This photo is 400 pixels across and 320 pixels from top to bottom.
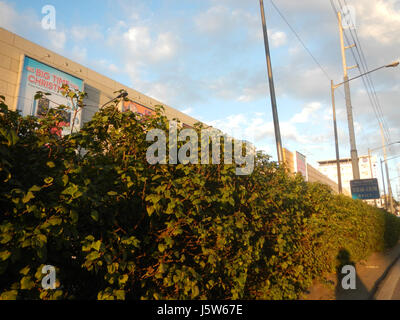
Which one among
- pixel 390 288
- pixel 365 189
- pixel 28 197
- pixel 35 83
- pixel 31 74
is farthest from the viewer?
pixel 365 189

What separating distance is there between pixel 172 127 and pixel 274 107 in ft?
23.7

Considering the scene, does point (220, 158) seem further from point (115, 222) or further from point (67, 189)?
point (67, 189)

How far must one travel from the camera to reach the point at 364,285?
728 cm

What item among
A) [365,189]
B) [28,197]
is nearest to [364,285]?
[28,197]

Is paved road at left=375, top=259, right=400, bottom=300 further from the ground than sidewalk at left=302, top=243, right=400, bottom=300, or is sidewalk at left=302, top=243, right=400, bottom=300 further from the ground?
sidewalk at left=302, top=243, right=400, bottom=300

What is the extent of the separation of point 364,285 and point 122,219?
7.26 meters

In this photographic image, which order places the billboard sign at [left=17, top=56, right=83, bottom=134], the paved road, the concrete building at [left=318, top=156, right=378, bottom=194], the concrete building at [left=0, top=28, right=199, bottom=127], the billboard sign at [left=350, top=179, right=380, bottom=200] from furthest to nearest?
the concrete building at [left=318, top=156, right=378, bottom=194]
the billboard sign at [left=350, top=179, right=380, bottom=200]
the billboard sign at [left=17, top=56, right=83, bottom=134]
the concrete building at [left=0, top=28, right=199, bottom=127]
the paved road

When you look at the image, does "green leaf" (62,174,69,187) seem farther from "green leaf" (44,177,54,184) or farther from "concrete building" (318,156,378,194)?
"concrete building" (318,156,378,194)

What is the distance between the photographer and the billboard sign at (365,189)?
66.2ft

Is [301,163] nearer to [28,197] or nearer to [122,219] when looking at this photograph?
[122,219]


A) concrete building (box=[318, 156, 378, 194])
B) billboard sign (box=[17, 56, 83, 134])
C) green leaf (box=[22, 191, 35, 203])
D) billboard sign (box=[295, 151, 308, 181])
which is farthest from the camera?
concrete building (box=[318, 156, 378, 194])

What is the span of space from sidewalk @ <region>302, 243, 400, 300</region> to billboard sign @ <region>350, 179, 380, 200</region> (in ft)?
33.2

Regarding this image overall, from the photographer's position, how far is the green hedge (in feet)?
5.81

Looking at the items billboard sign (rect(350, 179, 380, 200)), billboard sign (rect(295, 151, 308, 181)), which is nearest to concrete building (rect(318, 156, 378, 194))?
billboard sign (rect(295, 151, 308, 181))
